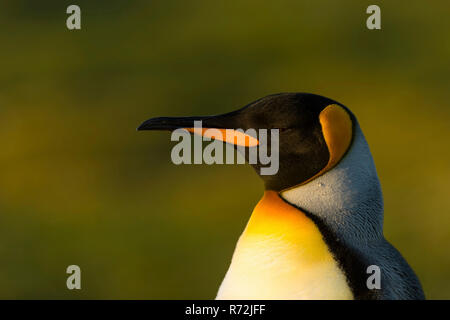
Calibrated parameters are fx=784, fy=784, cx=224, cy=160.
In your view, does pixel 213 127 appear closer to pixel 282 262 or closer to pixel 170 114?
pixel 282 262

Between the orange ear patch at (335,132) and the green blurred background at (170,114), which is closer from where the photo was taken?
the orange ear patch at (335,132)

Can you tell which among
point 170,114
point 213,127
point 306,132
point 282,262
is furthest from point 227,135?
point 170,114

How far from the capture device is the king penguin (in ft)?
4.44

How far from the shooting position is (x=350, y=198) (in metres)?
1.39

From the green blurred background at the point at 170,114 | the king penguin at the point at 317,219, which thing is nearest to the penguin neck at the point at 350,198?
the king penguin at the point at 317,219

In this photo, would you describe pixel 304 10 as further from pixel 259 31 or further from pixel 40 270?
pixel 40 270

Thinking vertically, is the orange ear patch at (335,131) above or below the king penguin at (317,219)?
above

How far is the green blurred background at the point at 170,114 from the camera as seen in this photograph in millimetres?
5012

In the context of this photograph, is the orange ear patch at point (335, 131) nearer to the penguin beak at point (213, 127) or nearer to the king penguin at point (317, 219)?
the king penguin at point (317, 219)

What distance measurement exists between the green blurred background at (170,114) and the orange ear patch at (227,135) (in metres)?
2.87

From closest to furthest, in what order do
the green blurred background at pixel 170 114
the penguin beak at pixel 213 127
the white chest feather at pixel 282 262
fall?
the white chest feather at pixel 282 262, the penguin beak at pixel 213 127, the green blurred background at pixel 170 114

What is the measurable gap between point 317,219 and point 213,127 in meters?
0.26

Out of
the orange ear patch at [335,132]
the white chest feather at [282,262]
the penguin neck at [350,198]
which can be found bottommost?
the white chest feather at [282,262]

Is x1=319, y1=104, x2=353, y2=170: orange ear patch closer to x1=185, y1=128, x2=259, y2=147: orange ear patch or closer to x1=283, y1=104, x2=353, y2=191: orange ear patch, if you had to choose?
x1=283, y1=104, x2=353, y2=191: orange ear patch
